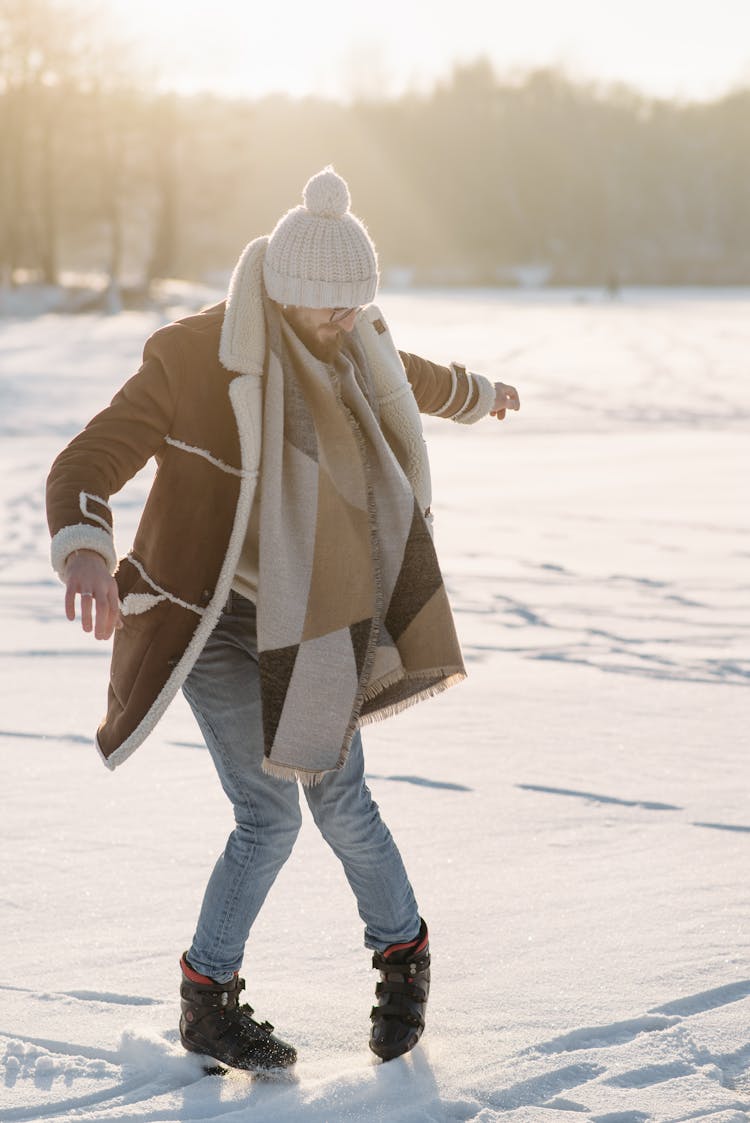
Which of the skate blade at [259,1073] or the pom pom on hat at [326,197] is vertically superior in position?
the pom pom on hat at [326,197]

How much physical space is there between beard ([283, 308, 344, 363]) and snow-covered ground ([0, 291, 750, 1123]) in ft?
4.20

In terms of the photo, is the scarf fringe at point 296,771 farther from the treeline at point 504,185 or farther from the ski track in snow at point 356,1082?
the treeline at point 504,185

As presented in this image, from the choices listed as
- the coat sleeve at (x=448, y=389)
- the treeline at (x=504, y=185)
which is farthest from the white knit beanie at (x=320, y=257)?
the treeline at (x=504, y=185)

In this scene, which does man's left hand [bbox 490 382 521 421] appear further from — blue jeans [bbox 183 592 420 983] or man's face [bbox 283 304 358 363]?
blue jeans [bbox 183 592 420 983]

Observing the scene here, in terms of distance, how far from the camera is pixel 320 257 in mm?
2260

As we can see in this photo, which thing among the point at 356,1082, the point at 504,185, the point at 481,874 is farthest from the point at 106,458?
the point at 504,185

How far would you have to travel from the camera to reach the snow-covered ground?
2396 millimetres

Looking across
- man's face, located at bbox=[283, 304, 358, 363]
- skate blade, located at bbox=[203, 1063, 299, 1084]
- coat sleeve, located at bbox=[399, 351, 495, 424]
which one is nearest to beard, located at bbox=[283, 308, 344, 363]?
man's face, located at bbox=[283, 304, 358, 363]

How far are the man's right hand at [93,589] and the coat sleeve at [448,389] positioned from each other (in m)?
0.91

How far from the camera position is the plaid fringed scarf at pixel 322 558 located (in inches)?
88.7

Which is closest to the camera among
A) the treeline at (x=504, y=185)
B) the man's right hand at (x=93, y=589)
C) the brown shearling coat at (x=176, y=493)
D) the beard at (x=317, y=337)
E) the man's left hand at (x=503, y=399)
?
the man's right hand at (x=93, y=589)

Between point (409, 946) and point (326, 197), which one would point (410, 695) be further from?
→ point (326, 197)

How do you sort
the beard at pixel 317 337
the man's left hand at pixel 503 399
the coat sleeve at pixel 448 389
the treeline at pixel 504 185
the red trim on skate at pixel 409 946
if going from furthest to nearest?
the treeline at pixel 504 185 → the man's left hand at pixel 503 399 → the coat sleeve at pixel 448 389 → the red trim on skate at pixel 409 946 → the beard at pixel 317 337

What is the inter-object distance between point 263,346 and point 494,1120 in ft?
4.46
